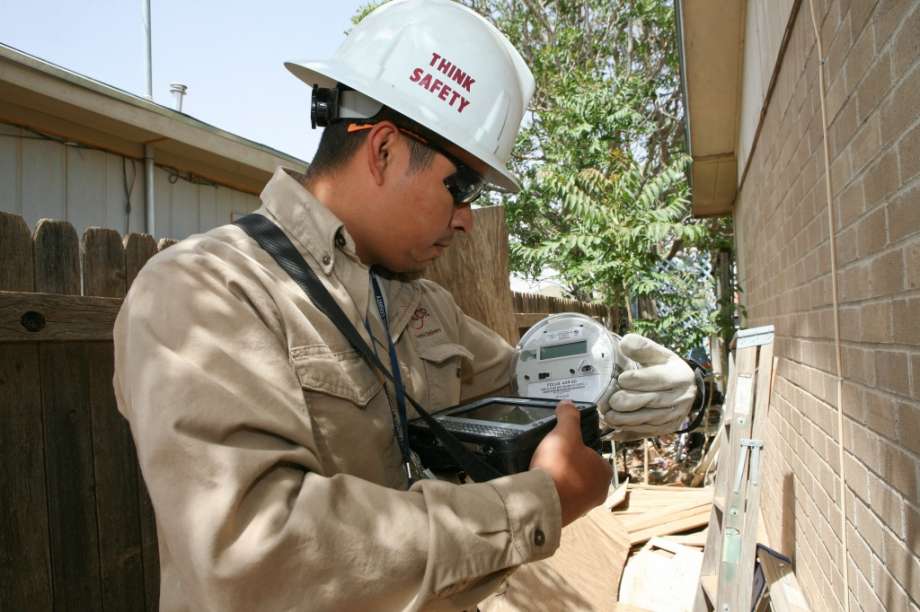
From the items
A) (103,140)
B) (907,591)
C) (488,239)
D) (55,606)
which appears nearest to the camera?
(907,591)

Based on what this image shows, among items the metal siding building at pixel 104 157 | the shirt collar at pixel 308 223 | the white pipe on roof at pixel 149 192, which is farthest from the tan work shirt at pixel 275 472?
the white pipe on roof at pixel 149 192

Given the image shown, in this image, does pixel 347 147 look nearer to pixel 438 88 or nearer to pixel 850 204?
pixel 438 88

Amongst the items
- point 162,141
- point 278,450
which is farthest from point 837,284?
point 162,141

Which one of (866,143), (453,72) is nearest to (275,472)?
(453,72)

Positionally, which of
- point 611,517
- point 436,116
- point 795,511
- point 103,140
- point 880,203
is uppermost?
point 103,140

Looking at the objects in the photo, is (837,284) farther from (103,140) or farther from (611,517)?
(103,140)

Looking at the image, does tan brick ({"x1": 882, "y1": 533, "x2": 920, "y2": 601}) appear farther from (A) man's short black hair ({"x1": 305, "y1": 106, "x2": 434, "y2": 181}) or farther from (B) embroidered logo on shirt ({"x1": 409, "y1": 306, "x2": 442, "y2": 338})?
(A) man's short black hair ({"x1": 305, "y1": 106, "x2": 434, "y2": 181})

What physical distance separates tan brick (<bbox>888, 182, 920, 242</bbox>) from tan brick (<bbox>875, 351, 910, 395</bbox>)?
0.30 meters

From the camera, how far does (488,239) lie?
2.88m

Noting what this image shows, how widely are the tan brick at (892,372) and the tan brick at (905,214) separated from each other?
300 millimetres

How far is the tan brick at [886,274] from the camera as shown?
1609 millimetres

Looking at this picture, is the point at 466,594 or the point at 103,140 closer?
the point at 466,594

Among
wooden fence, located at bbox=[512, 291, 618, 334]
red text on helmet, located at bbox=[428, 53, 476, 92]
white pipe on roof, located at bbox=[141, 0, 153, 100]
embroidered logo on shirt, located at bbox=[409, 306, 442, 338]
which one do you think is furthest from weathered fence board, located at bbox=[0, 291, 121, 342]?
white pipe on roof, located at bbox=[141, 0, 153, 100]

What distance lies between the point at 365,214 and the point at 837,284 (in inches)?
66.1
